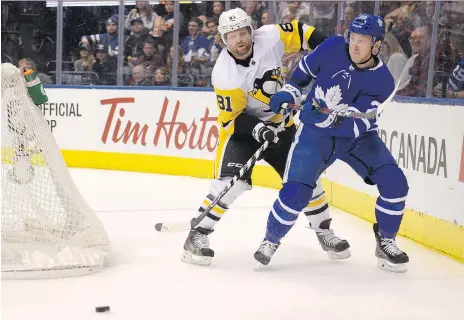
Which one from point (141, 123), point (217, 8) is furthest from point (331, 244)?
point (217, 8)

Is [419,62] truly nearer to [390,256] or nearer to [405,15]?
[405,15]

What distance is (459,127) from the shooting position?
3223 mm

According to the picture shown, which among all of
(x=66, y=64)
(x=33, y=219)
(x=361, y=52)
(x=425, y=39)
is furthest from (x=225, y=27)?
(x=66, y=64)

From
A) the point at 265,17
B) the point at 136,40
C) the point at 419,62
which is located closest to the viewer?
the point at 419,62

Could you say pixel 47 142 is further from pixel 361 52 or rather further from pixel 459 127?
pixel 459 127

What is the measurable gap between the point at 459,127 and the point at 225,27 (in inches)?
43.6

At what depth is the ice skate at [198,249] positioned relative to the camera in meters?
3.02

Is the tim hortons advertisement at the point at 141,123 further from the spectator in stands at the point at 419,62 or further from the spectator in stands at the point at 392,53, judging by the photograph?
the spectator in stands at the point at 392,53

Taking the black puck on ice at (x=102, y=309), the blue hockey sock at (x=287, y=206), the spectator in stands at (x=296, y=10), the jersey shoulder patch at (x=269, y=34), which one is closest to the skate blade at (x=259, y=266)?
the blue hockey sock at (x=287, y=206)

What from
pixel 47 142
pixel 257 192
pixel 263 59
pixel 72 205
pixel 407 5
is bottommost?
pixel 257 192

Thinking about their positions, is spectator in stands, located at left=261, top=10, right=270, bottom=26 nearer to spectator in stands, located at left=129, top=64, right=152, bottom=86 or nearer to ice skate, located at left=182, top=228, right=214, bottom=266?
spectator in stands, located at left=129, top=64, right=152, bottom=86

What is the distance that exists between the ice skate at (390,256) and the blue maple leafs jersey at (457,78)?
4.05 feet

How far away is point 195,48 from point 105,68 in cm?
97

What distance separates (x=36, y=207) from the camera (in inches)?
111
